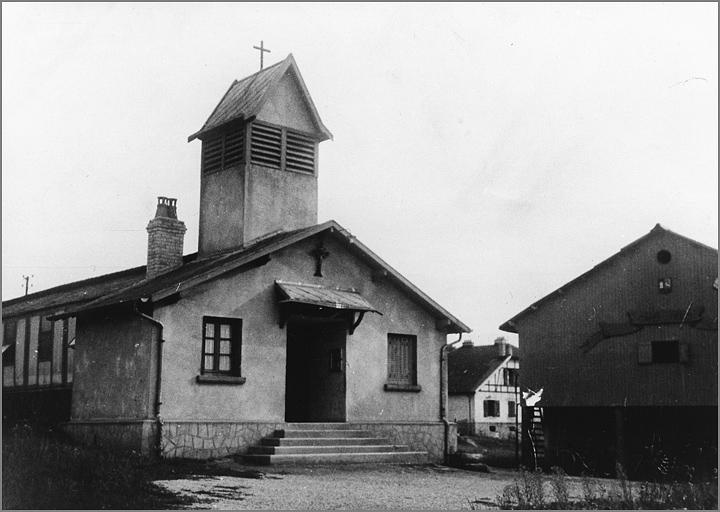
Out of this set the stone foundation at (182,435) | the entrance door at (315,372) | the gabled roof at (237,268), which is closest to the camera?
the stone foundation at (182,435)

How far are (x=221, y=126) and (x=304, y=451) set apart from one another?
339 inches

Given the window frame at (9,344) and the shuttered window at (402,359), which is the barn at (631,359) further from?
the window frame at (9,344)

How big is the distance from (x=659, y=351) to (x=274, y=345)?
11.1 m

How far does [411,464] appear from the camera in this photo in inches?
720

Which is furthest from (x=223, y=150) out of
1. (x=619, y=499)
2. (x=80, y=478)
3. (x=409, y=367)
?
(x=619, y=499)

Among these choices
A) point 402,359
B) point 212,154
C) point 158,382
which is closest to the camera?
point 158,382

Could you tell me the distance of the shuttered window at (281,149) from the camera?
20922 millimetres

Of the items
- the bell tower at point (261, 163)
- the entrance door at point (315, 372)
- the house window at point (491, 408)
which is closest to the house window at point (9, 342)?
the bell tower at point (261, 163)

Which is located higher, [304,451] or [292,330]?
[292,330]

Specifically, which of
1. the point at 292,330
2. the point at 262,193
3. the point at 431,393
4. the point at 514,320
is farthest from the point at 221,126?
the point at 514,320

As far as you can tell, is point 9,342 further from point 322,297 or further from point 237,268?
point 322,297

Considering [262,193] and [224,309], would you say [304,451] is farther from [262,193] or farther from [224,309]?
[262,193]

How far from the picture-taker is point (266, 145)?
21.1m

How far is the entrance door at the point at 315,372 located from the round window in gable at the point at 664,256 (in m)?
9.07
